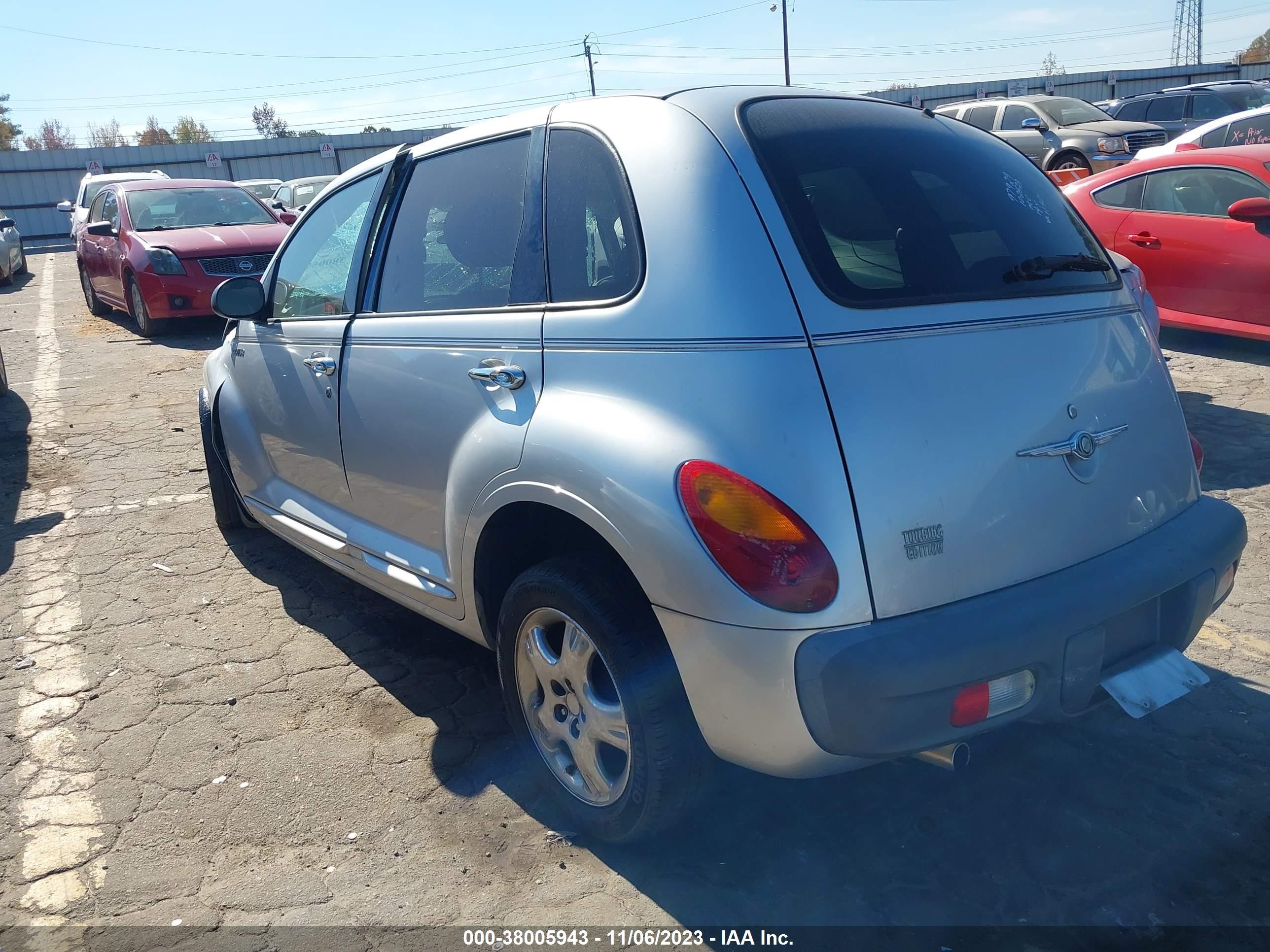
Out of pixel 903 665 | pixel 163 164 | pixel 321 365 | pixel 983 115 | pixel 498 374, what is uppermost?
pixel 163 164

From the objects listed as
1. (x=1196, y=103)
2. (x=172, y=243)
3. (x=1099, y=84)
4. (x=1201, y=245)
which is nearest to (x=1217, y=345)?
(x=1201, y=245)

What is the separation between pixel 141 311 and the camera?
11562mm

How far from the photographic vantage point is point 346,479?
11.9 ft

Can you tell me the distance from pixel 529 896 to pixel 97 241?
12.6 m

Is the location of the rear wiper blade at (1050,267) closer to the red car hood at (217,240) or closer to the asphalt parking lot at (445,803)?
the asphalt parking lot at (445,803)

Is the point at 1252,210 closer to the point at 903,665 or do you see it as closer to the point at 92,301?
the point at 903,665

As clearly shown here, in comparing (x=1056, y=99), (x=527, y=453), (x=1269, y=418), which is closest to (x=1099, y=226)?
(x=1269, y=418)

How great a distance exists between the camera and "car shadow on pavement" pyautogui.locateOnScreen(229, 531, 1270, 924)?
2449 millimetres

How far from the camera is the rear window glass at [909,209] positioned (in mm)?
2438

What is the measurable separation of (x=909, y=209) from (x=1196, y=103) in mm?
18094

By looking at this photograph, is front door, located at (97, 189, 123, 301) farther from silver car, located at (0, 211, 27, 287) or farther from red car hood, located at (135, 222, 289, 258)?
silver car, located at (0, 211, 27, 287)

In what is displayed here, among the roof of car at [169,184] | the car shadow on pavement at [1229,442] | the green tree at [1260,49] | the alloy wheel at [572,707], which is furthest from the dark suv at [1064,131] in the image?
the green tree at [1260,49]

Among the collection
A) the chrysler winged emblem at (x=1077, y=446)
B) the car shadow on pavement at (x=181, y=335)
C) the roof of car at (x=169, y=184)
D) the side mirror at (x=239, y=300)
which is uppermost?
the roof of car at (x=169, y=184)

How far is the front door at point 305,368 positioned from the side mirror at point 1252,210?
19.8 feet
